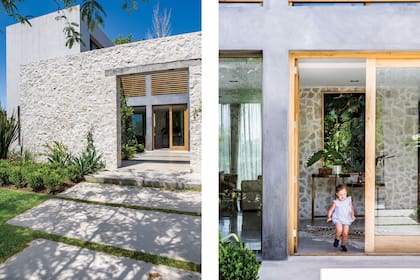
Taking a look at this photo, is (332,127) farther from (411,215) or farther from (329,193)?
(411,215)

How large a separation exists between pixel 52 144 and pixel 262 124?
175 centimetres

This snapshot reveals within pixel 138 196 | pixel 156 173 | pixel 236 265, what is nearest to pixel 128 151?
pixel 156 173

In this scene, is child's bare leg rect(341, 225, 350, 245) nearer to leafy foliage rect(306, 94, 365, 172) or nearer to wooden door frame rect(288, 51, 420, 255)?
wooden door frame rect(288, 51, 420, 255)

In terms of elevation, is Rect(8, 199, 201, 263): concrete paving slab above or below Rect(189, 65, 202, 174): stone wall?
below

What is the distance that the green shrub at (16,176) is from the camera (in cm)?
303

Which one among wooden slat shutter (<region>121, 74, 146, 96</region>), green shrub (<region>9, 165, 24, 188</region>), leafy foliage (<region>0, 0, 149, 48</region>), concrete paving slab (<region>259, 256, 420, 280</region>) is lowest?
concrete paving slab (<region>259, 256, 420, 280</region>)

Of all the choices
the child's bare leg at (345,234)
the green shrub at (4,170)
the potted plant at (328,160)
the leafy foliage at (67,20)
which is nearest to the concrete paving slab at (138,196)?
the green shrub at (4,170)

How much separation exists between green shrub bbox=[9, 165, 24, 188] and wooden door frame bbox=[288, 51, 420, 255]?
2220 millimetres

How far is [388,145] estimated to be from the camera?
4.00 metres

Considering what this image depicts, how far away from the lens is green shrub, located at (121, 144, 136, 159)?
3.60 metres

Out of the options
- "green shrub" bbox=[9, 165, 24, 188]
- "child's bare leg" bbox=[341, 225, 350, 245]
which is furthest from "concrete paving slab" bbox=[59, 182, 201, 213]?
"child's bare leg" bbox=[341, 225, 350, 245]

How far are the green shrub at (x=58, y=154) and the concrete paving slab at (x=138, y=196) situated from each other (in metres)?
0.23

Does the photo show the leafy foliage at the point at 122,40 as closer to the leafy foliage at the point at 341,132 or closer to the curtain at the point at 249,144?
the curtain at the point at 249,144

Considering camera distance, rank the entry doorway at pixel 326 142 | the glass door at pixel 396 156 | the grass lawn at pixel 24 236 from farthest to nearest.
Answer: the entry doorway at pixel 326 142 → the glass door at pixel 396 156 → the grass lawn at pixel 24 236
